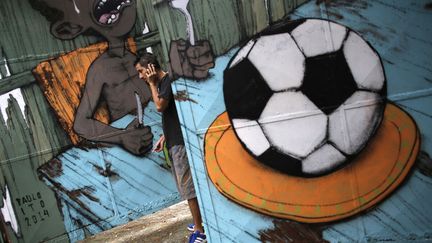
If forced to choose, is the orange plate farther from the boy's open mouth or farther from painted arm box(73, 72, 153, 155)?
the boy's open mouth

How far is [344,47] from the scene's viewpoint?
9.07 feet

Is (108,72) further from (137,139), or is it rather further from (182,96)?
(182,96)

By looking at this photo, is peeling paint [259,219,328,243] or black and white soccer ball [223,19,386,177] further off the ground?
black and white soccer ball [223,19,386,177]

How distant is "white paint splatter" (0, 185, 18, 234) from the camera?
5047mm

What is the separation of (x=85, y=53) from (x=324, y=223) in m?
3.71

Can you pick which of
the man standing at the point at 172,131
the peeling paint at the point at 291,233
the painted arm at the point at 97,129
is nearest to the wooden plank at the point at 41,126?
the painted arm at the point at 97,129

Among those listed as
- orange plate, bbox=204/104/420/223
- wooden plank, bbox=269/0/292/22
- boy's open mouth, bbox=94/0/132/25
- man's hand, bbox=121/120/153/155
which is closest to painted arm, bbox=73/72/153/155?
man's hand, bbox=121/120/153/155

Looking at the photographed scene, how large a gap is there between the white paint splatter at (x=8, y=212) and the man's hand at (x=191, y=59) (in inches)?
123

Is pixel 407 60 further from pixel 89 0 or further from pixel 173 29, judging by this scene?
pixel 89 0

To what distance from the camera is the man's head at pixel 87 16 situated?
5184 millimetres

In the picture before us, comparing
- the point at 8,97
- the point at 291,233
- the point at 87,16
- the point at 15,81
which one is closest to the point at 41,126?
the point at 8,97

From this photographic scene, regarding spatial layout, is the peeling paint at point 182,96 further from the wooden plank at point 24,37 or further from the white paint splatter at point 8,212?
the white paint splatter at point 8,212

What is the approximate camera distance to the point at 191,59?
314 centimetres

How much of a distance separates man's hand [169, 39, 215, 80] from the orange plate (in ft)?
1.24
